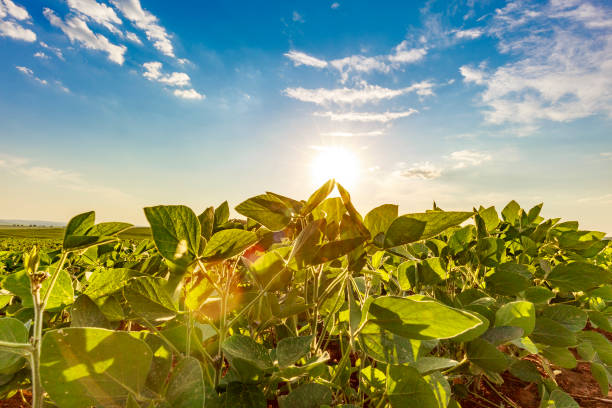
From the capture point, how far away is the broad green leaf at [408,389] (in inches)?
28.2

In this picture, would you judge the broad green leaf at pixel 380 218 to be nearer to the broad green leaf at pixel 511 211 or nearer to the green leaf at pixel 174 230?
the green leaf at pixel 174 230

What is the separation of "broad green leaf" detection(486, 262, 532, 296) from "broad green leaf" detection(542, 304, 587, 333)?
0.85 feet

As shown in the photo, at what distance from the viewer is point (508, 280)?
1.58 metres

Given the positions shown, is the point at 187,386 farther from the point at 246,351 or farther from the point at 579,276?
the point at 579,276

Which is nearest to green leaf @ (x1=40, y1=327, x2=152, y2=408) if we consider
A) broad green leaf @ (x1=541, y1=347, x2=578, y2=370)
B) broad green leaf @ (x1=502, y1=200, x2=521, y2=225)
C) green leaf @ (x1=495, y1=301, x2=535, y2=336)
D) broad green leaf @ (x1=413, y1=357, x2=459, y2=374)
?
broad green leaf @ (x1=413, y1=357, x2=459, y2=374)

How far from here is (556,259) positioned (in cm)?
322

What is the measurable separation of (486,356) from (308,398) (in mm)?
600

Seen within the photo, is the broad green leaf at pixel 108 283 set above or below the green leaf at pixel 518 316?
above

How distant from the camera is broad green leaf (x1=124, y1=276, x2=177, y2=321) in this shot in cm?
71

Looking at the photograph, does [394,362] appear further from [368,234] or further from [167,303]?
[167,303]

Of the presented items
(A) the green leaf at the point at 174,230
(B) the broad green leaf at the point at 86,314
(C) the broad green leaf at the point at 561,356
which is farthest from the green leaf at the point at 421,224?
(C) the broad green leaf at the point at 561,356

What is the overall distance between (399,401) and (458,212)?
46 centimetres

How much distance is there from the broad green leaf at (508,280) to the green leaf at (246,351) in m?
1.34

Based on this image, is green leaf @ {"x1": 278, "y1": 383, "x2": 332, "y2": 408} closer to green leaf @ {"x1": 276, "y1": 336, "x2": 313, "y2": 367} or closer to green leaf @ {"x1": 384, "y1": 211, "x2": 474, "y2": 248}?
green leaf @ {"x1": 276, "y1": 336, "x2": 313, "y2": 367}
